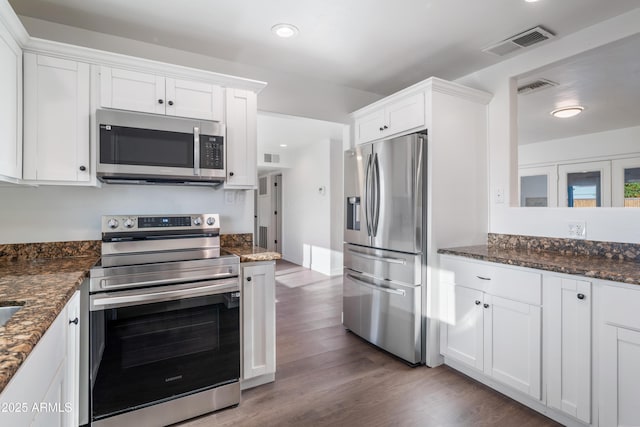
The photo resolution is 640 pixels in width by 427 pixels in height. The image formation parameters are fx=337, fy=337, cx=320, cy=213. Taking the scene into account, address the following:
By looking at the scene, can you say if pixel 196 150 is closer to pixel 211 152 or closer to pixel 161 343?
pixel 211 152

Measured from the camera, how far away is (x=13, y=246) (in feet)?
7.00

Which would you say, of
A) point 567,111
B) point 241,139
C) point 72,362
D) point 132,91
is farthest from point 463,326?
point 567,111

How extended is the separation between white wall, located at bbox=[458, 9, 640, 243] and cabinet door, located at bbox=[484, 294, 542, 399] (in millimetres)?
797

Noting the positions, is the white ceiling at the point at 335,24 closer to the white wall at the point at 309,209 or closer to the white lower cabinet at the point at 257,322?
the white lower cabinet at the point at 257,322

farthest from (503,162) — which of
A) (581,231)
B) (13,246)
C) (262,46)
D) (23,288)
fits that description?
(13,246)

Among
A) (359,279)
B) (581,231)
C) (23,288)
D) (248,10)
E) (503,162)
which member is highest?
(248,10)

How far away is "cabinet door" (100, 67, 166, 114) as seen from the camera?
2092mm

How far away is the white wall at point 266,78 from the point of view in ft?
7.64

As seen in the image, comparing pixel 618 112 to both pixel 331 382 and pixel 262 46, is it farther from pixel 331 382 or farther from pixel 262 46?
pixel 331 382

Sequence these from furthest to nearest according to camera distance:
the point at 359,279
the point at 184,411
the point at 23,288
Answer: the point at 359,279, the point at 184,411, the point at 23,288

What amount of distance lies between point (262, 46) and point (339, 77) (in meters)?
0.89

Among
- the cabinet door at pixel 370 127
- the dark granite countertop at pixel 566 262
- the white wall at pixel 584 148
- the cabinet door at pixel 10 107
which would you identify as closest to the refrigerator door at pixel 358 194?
the cabinet door at pixel 370 127

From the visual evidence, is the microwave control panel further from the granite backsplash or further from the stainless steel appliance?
the granite backsplash

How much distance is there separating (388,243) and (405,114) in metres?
1.08
